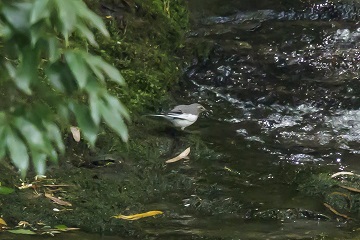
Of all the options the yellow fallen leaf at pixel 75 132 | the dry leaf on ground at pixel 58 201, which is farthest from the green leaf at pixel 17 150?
the yellow fallen leaf at pixel 75 132

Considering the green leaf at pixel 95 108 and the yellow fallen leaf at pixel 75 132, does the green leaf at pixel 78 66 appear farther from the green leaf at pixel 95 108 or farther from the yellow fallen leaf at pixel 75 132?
the yellow fallen leaf at pixel 75 132

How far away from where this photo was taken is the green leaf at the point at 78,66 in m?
1.42

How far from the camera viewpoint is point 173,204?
4.78 meters

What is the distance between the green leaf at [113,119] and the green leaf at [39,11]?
0.26 meters

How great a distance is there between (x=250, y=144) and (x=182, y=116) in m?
0.79

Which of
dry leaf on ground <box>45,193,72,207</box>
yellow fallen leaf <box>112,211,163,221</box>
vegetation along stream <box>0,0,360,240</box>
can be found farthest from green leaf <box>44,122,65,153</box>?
dry leaf on ground <box>45,193,72,207</box>

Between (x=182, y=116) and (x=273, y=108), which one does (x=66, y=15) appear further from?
(x=273, y=108)

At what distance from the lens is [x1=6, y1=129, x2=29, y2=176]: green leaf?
1.45 m

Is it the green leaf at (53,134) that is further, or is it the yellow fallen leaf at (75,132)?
the yellow fallen leaf at (75,132)

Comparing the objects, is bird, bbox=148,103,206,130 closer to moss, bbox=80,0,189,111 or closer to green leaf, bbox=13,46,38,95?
moss, bbox=80,0,189,111

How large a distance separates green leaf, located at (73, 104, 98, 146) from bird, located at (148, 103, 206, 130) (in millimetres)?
4817

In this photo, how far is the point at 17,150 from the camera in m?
1.46

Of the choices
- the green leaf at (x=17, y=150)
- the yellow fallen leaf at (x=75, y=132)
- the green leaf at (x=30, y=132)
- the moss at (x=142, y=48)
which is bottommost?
the green leaf at (x=17, y=150)

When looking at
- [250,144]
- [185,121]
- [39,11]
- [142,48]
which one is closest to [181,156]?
[185,121]
